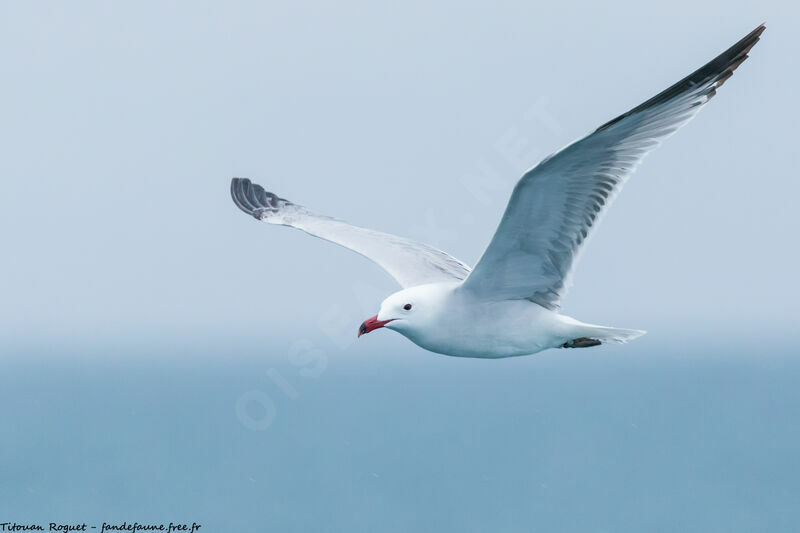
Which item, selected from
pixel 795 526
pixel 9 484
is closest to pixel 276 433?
pixel 9 484

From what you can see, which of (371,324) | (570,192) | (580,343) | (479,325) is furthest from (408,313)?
(570,192)

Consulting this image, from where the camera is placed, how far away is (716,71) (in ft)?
23.7

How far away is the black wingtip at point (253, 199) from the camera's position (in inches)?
518

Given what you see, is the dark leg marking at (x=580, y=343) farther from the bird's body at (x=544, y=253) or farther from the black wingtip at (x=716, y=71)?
the black wingtip at (x=716, y=71)

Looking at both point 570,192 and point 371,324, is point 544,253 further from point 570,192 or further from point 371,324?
point 371,324

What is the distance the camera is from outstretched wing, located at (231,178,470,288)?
1046 centimetres

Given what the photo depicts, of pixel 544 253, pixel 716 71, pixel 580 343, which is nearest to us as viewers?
pixel 716 71

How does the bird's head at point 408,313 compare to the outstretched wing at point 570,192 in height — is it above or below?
below

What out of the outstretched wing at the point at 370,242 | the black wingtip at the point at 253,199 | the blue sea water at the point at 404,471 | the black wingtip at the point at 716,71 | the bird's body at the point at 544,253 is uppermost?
the blue sea water at the point at 404,471

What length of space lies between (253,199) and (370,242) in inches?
109

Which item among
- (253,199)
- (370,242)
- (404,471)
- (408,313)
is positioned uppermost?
(404,471)

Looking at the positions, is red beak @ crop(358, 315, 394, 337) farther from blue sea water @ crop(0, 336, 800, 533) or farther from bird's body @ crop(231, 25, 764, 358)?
blue sea water @ crop(0, 336, 800, 533)

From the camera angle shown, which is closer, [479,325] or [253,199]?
[479,325]

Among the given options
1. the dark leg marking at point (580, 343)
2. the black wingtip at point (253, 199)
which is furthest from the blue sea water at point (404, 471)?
the dark leg marking at point (580, 343)
